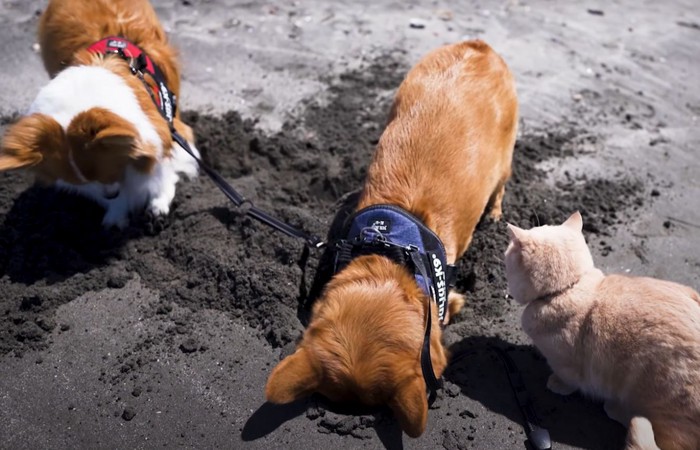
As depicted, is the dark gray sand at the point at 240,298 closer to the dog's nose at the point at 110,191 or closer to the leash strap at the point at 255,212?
the leash strap at the point at 255,212

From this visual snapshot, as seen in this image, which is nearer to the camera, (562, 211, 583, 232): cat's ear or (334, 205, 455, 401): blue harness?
(334, 205, 455, 401): blue harness

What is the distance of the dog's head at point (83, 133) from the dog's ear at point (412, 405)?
2.45 metres

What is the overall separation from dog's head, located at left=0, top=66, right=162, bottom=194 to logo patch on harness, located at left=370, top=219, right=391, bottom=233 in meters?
1.77

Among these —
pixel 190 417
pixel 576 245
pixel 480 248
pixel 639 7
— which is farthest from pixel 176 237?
pixel 639 7

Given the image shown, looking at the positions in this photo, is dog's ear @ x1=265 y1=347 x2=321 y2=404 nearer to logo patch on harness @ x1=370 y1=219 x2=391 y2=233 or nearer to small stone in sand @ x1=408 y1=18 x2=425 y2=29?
logo patch on harness @ x1=370 y1=219 x2=391 y2=233

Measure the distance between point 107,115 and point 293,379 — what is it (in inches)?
86.8

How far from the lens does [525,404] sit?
3184 millimetres

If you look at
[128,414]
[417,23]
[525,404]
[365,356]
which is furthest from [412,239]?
[417,23]

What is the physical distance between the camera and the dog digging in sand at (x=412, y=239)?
2658 mm

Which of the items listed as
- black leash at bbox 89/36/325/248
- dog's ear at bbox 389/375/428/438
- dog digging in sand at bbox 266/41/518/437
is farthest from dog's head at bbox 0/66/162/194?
dog's ear at bbox 389/375/428/438

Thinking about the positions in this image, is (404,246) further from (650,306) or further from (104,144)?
(104,144)

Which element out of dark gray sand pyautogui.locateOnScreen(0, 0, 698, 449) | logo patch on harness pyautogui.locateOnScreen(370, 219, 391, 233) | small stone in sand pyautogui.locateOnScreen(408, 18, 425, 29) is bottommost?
dark gray sand pyautogui.locateOnScreen(0, 0, 698, 449)

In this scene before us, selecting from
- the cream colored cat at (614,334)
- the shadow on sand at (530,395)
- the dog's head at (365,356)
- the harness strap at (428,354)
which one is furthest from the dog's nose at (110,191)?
the cream colored cat at (614,334)

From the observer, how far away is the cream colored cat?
8.92ft
